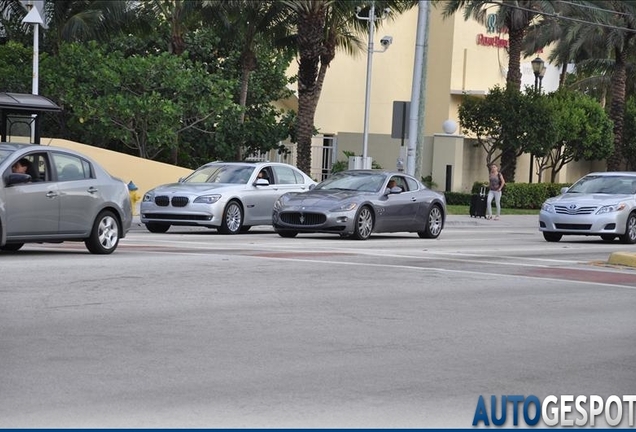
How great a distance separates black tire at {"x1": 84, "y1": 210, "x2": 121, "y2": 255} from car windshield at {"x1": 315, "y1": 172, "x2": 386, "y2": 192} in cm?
811

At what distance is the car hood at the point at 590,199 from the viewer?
27.1 meters

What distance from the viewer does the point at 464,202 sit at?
49.7 m

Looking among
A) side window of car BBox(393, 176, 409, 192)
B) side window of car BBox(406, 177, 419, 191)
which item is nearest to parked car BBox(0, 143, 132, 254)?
side window of car BBox(393, 176, 409, 192)

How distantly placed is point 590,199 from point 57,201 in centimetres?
1329

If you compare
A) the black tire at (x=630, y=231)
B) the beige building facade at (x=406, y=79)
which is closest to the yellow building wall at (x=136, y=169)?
the black tire at (x=630, y=231)

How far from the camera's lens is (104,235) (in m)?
18.5

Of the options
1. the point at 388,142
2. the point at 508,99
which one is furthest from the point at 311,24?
the point at 388,142

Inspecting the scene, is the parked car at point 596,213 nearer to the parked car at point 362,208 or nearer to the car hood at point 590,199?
the car hood at point 590,199

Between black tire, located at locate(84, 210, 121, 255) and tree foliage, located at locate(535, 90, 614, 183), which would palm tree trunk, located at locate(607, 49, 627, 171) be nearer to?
tree foliage, located at locate(535, 90, 614, 183)

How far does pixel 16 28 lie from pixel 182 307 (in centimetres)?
3288

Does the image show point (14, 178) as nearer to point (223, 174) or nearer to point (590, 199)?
point (223, 174)

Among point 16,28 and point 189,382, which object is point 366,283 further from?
point 16,28

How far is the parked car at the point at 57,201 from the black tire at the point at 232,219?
24.0 ft

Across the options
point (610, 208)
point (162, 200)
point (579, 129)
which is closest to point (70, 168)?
point (162, 200)
